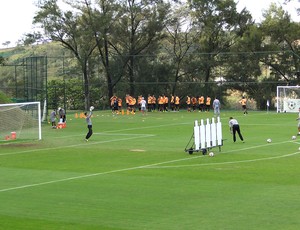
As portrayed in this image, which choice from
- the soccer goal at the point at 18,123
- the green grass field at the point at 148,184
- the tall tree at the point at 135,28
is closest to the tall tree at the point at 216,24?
the tall tree at the point at 135,28

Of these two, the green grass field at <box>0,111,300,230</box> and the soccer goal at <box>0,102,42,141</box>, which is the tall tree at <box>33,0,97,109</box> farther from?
the green grass field at <box>0,111,300,230</box>

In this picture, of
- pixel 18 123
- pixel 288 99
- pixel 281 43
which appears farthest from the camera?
pixel 281 43

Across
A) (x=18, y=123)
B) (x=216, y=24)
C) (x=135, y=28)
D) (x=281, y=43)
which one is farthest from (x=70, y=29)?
(x=18, y=123)

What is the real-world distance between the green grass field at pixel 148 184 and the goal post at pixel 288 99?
87.5 ft

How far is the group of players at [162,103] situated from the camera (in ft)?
234

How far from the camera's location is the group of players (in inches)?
2811

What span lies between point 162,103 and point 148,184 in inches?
2032

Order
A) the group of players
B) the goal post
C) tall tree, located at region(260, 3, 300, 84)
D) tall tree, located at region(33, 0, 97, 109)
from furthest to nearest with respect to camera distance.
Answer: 1. tall tree, located at region(33, 0, 97, 109)
2. tall tree, located at region(260, 3, 300, 84)
3. the group of players
4. the goal post

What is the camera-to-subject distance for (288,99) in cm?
6738

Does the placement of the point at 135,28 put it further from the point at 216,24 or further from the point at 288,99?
the point at 288,99

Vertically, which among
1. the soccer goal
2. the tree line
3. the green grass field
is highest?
the tree line

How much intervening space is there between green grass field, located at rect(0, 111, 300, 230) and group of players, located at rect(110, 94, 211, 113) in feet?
100

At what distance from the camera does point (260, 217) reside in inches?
639

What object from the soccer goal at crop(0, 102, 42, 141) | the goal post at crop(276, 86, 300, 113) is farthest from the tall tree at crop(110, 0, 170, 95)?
the soccer goal at crop(0, 102, 42, 141)
